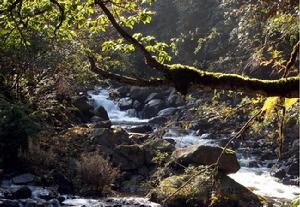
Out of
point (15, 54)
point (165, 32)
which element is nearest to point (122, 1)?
point (15, 54)

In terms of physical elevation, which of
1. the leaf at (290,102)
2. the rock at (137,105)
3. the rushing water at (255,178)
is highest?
the leaf at (290,102)

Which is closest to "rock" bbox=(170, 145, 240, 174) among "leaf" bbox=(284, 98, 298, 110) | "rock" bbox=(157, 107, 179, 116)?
"leaf" bbox=(284, 98, 298, 110)

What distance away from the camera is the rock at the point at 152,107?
108 ft

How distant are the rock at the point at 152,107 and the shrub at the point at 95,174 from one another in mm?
17569

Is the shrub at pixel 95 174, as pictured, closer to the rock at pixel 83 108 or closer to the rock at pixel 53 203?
the rock at pixel 53 203

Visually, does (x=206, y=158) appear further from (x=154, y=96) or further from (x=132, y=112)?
(x=154, y=96)

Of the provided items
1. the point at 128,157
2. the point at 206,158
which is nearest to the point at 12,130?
the point at 128,157

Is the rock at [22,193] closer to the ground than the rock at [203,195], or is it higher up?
higher up

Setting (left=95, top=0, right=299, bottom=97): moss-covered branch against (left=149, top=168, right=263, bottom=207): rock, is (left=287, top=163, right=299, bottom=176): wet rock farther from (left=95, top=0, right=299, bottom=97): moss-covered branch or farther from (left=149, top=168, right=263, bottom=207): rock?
(left=95, top=0, right=299, bottom=97): moss-covered branch

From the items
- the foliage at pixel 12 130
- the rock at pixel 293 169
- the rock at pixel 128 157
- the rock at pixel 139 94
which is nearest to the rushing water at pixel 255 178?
the rock at pixel 293 169

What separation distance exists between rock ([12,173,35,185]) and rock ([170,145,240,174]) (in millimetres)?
4214

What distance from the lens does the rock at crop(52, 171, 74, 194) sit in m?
14.5

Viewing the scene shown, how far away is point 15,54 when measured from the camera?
55.5 ft

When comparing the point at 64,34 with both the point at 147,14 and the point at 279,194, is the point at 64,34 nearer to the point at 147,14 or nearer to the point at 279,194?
the point at 147,14
